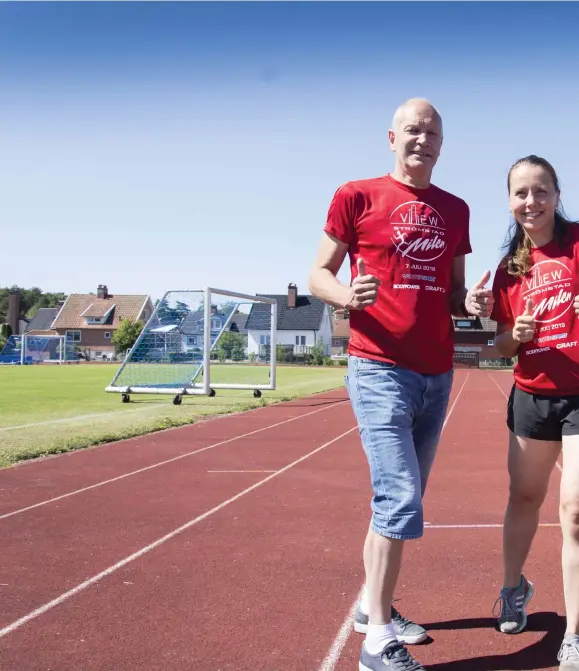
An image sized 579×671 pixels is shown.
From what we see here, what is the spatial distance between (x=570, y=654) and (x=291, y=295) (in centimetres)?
8811

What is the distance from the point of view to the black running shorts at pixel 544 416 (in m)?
3.29

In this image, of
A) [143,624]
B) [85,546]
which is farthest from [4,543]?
[143,624]

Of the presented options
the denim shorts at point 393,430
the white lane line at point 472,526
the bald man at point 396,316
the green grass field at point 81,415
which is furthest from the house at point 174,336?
the denim shorts at point 393,430

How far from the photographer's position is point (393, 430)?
3.14m

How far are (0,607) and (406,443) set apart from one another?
236 centimetres

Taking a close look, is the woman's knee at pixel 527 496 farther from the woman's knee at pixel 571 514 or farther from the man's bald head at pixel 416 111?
the man's bald head at pixel 416 111

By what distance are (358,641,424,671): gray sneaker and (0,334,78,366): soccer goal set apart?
58.5 m

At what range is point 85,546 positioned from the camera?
541 cm

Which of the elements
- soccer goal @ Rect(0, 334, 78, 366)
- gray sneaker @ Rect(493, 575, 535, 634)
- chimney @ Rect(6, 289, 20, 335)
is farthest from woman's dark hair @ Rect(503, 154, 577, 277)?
chimney @ Rect(6, 289, 20, 335)

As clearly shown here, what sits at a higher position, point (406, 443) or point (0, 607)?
point (406, 443)

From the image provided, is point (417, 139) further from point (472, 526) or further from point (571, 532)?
point (472, 526)

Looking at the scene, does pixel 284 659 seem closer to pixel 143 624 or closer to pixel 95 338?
pixel 143 624

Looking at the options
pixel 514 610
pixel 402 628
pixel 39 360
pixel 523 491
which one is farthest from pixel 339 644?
pixel 39 360

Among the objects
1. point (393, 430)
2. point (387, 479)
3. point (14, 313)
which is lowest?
point (387, 479)
